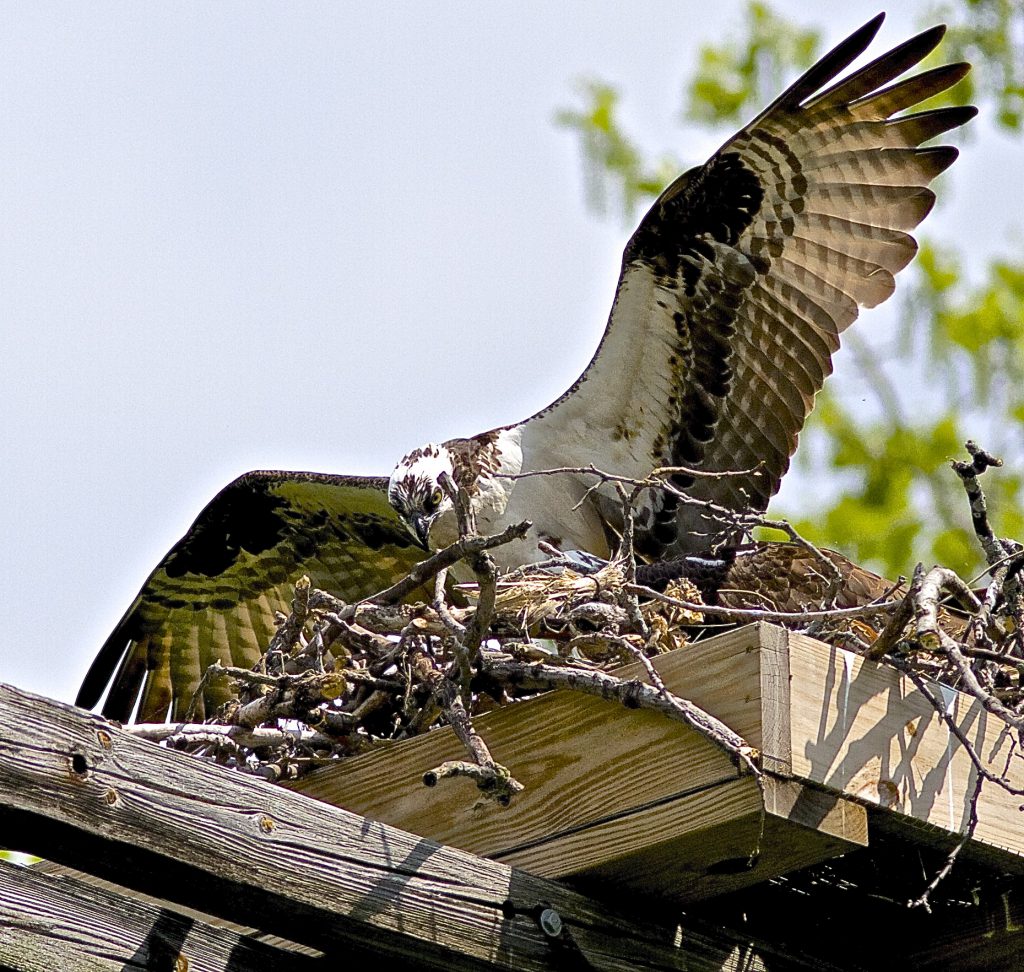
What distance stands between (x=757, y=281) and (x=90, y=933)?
3096 millimetres

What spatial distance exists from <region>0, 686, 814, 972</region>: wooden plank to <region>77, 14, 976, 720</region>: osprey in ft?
6.98

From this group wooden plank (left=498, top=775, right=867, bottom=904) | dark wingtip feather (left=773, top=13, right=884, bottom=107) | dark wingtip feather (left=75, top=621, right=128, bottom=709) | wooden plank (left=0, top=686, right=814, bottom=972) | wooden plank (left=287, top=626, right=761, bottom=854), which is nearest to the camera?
wooden plank (left=0, top=686, right=814, bottom=972)

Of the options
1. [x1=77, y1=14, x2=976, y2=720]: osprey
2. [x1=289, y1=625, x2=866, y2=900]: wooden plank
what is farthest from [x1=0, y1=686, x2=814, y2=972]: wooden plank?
[x1=77, y1=14, x2=976, y2=720]: osprey

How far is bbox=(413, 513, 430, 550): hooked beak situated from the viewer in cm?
480

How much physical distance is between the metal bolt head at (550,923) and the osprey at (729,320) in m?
2.12

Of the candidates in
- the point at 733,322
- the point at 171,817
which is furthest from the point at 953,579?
the point at 733,322

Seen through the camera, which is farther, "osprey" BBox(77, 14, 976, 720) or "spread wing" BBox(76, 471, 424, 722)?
"spread wing" BBox(76, 471, 424, 722)

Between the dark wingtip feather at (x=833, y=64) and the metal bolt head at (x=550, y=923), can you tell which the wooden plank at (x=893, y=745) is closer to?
the metal bolt head at (x=550, y=923)

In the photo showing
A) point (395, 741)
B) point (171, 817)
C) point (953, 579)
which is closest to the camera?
point (171, 817)

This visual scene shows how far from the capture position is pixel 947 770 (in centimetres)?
256

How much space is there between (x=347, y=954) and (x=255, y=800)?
1.10ft

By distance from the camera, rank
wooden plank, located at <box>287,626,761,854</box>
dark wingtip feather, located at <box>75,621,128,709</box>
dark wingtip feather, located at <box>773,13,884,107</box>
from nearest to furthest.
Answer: wooden plank, located at <box>287,626,761,854</box>
dark wingtip feather, located at <box>773,13,884,107</box>
dark wingtip feather, located at <box>75,621,128,709</box>

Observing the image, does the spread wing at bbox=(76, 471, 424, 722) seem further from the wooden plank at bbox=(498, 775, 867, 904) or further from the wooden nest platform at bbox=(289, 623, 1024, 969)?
the wooden plank at bbox=(498, 775, 867, 904)

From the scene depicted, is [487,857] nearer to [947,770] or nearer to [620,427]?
[947,770]
